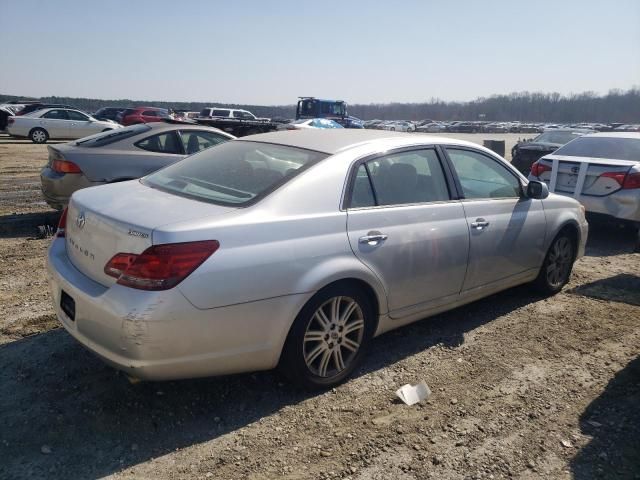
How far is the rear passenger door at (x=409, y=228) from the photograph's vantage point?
3.38m

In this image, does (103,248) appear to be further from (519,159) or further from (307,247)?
(519,159)

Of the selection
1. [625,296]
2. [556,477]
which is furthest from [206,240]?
[625,296]

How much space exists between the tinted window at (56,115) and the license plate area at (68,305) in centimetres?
2223

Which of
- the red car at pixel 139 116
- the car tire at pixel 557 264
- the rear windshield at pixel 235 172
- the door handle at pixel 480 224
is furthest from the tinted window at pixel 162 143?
the red car at pixel 139 116

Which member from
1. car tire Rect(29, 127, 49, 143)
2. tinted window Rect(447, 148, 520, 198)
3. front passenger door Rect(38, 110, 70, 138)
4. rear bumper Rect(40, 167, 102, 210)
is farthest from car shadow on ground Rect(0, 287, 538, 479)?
car tire Rect(29, 127, 49, 143)

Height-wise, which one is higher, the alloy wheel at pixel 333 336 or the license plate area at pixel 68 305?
the license plate area at pixel 68 305

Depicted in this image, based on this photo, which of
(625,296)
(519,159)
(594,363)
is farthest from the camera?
(519,159)

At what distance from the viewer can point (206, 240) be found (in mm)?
2719

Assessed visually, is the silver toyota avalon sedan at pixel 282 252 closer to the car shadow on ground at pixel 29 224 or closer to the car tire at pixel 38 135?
the car shadow on ground at pixel 29 224

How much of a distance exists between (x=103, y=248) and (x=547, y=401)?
2877 mm

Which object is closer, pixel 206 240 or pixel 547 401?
pixel 206 240

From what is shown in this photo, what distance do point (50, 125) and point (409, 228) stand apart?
74.5 feet

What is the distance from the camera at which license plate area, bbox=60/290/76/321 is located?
2.98m

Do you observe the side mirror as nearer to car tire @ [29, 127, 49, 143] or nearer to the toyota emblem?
the toyota emblem
